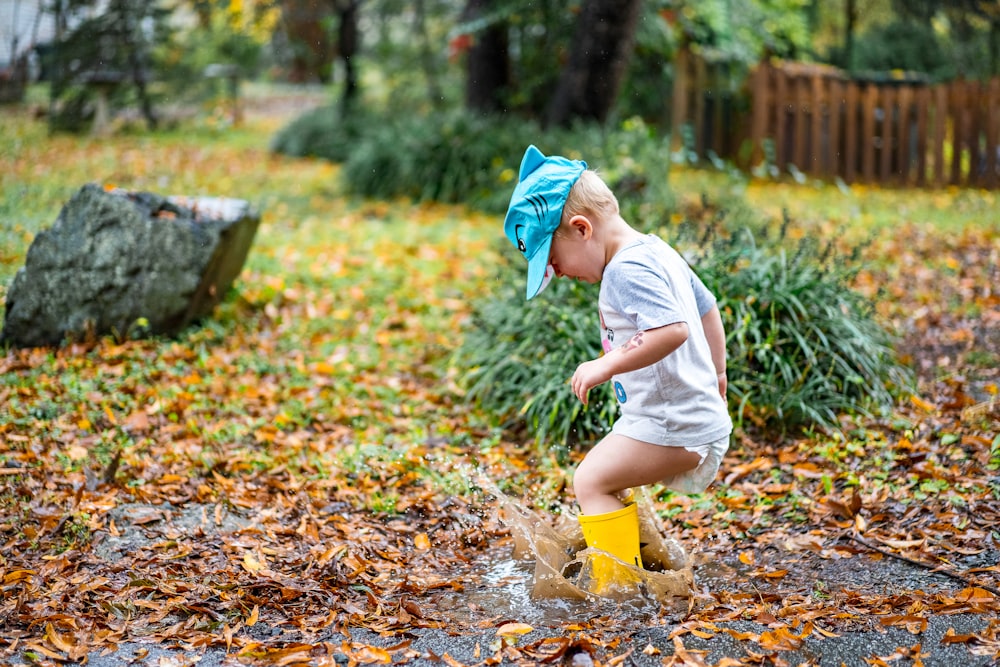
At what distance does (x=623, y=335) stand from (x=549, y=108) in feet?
26.8

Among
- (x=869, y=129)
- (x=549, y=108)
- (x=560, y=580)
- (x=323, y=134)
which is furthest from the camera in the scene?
Result: (x=323, y=134)

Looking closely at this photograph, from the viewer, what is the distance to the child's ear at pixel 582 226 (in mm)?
2934

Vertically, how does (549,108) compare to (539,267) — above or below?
above

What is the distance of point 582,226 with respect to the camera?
2951 millimetres

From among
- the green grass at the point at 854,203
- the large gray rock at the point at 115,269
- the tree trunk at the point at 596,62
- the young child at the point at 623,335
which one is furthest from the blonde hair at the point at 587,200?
the tree trunk at the point at 596,62

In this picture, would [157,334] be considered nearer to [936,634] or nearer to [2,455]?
[2,455]

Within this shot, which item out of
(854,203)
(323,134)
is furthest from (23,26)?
(854,203)

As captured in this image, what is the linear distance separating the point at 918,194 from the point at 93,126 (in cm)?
1114

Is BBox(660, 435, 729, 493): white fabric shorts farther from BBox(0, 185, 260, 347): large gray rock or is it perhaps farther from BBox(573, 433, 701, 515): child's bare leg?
BBox(0, 185, 260, 347): large gray rock

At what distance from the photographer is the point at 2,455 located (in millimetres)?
4293

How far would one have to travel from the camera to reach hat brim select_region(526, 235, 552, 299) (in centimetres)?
293

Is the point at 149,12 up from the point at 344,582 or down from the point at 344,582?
up

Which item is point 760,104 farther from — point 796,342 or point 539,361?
point 539,361

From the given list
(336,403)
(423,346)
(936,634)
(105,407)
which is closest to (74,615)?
(105,407)
